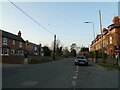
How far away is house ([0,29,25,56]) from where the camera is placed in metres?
59.7

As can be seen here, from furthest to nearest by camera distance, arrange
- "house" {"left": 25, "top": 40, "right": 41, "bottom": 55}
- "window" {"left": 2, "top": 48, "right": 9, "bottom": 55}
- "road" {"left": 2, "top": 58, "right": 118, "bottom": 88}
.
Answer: "house" {"left": 25, "top": 40, "right": 41, "bottom": 55} → "window" {"left": 2, "top": 48, "right": 9, "bottom": 55} → "road" {"left": 2, "top": 58, "right": 118, "bottom": 88}

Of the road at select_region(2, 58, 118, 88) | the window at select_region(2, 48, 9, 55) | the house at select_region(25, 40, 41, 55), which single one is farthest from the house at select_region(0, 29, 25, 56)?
the house at select_region(25, 40, 41, 55)

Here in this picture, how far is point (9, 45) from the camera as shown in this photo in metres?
64.0

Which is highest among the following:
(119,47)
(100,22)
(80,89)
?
(100,22)

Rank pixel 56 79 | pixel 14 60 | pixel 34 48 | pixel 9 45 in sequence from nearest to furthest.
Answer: pixel 56 79 → pixel 14 60 → pixel 9 45 → pixel 34 48

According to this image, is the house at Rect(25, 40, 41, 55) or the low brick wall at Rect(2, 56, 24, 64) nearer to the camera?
the low brick wall at Rect(2, 56, 24, 64)

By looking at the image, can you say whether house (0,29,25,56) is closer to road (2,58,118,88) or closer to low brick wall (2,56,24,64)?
low brick wall (2,56,24,64)

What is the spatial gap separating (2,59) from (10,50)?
17304 millimetres

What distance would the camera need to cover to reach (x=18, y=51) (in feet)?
233

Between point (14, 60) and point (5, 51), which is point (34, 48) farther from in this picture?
point (14, 60)

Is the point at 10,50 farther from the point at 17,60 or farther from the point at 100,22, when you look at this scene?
the point at 100,22

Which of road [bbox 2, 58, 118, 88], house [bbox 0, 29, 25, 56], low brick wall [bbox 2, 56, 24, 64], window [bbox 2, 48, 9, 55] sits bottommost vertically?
road [bbox 2, 58, 118, 88]

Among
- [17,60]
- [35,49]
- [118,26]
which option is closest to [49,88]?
[17,60]

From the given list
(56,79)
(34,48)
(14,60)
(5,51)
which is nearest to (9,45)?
(5,51)
